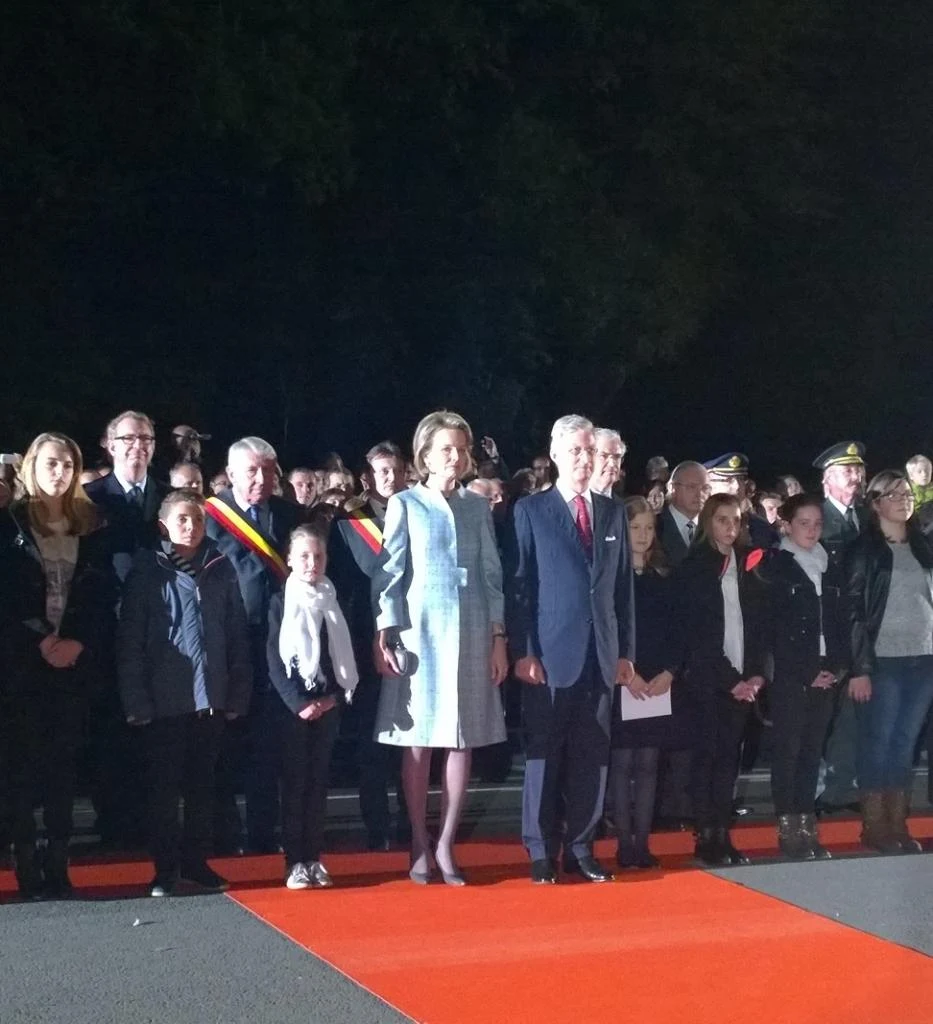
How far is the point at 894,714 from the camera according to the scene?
9.07m

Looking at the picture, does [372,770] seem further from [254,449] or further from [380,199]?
[380,199]

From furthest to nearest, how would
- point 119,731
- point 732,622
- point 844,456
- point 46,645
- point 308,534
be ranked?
point 844,456, point 119,731, point 732,622, point 308,534, point 46,645

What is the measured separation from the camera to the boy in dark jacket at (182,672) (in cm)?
757

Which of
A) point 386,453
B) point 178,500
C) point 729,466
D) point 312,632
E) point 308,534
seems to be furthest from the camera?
point 729,466

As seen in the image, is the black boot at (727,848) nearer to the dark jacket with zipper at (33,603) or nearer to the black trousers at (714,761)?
the black trousers at (714,761)

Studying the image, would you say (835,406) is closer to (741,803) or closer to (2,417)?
(2,417)

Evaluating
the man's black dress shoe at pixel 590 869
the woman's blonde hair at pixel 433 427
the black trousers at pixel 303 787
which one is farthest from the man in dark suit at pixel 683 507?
the black trousers at pixel 303 787

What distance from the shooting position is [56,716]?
7.54m

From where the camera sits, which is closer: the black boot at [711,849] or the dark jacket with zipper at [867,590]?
the black boot at [711,849]

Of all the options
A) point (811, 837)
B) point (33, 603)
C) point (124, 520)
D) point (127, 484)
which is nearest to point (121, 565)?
point (124, 520)

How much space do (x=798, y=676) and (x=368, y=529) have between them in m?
2.18

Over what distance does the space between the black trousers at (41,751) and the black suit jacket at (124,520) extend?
0.70m

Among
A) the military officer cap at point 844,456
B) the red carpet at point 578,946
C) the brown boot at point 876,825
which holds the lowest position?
the red carpet at point 578,946

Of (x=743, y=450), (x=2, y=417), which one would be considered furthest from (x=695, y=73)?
(x=2, y=417)
